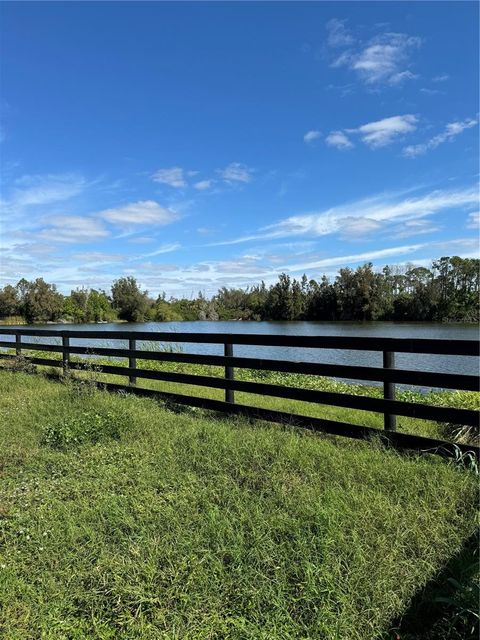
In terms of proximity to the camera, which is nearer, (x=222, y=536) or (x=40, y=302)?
(x=222, y=536)

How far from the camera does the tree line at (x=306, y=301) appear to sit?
7450cm

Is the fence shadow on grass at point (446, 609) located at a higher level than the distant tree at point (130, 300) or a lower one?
lower

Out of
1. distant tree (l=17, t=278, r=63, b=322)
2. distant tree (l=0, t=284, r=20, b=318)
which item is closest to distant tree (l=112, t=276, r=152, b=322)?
distant tree (l=17, t=278, r=63, b=322)

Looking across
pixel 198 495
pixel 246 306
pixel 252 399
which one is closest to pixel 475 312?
pixel 246 306

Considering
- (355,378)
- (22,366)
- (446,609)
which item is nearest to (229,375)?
(355,378)

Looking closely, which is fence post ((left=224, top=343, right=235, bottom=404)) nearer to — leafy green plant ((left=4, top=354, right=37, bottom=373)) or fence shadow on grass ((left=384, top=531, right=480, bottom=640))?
fence shadow on grass ((left=384, top=531, right=480, bottom=640))

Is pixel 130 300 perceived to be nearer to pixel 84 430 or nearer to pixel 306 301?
pixel 306 301

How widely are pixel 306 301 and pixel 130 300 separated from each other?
126 ft

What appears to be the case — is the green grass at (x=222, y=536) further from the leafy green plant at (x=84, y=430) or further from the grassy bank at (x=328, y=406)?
the grassy bank at (x=328, y=406)

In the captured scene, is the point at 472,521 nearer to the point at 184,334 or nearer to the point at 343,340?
the point at 343,340

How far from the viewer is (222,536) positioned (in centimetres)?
284

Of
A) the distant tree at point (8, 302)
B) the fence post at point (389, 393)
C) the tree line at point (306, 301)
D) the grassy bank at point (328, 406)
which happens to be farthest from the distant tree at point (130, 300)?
the fence post at point (389, 393)

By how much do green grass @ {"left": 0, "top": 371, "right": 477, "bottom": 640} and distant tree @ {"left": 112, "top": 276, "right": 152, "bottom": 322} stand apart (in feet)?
310

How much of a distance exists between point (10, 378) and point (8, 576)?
7.66 m
